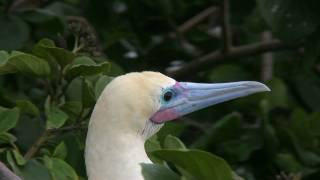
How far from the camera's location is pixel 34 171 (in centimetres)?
254

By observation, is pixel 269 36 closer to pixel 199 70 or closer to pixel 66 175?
pixel 199 70

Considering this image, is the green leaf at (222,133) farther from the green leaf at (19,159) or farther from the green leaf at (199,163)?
the green leaf at (199,163)

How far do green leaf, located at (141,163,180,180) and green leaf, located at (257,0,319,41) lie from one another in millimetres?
1050

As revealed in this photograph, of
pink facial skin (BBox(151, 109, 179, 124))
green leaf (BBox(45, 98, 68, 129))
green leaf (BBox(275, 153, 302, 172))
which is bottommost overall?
green leaf (BBox(275, 153, 302, 172))

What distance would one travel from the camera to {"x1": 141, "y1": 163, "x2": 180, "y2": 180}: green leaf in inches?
88.7

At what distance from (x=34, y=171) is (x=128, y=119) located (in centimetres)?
22

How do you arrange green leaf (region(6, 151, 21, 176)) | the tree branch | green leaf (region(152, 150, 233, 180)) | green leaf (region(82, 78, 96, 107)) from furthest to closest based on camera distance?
the tree branch
green leaf (region(82, 78, 96, 107))
green leaf (region(6, 151, 21, 176))
green leaf (region(152, 150, 233, 180))

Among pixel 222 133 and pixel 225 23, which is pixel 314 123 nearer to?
pixel 222 133

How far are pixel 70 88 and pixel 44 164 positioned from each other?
0.24m

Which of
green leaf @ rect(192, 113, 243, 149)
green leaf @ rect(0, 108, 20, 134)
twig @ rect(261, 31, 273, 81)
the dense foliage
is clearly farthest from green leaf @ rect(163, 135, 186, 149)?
twig @ rect(261, 31, 273, 81)

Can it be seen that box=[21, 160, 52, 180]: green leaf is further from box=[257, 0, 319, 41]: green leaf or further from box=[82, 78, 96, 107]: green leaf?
box=[257, 0, 319, 41]: green leaf

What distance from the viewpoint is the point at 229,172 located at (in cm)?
224

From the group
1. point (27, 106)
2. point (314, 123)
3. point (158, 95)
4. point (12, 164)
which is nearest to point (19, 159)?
point (12, 164)

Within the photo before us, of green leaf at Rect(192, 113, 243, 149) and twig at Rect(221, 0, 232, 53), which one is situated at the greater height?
twig at Rect(221, 0, 232, 53)
